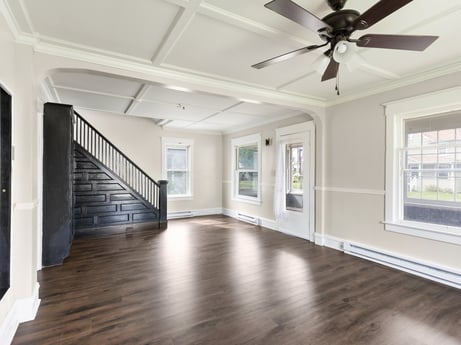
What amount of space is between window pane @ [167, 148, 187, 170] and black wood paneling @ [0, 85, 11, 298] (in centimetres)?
497

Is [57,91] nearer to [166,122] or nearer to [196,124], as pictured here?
[166,122]

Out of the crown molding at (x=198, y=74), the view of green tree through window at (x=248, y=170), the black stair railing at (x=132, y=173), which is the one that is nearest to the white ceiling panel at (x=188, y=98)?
the crown molding at (x=198, y=74)

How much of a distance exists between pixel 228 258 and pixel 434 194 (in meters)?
Answer: 2.89

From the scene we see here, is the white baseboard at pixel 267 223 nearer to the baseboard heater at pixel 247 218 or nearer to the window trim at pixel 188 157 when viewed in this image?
the baseboard heater at pixel 247 218

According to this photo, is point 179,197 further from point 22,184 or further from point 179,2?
point 179,2

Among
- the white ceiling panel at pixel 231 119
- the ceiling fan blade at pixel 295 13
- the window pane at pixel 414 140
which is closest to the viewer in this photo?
the ceiling fan blade at pixel 295 13

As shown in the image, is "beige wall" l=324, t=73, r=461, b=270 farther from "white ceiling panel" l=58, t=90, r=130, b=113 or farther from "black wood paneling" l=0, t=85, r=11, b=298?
"black wood paneling" l=0, t=85, r=11, b=298

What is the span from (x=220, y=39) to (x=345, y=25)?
42.3 inches

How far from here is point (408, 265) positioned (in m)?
3.21

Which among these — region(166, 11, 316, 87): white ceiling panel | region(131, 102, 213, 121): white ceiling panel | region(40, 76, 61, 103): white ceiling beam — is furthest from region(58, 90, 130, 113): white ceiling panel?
region(166, 11, 316, 87): white ceiling panel

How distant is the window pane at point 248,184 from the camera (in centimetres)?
642

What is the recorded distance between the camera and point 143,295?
8.49 ft

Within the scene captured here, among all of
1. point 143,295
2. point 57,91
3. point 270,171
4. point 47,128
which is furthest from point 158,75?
point 270,171

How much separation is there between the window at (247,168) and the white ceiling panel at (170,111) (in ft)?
5.10
